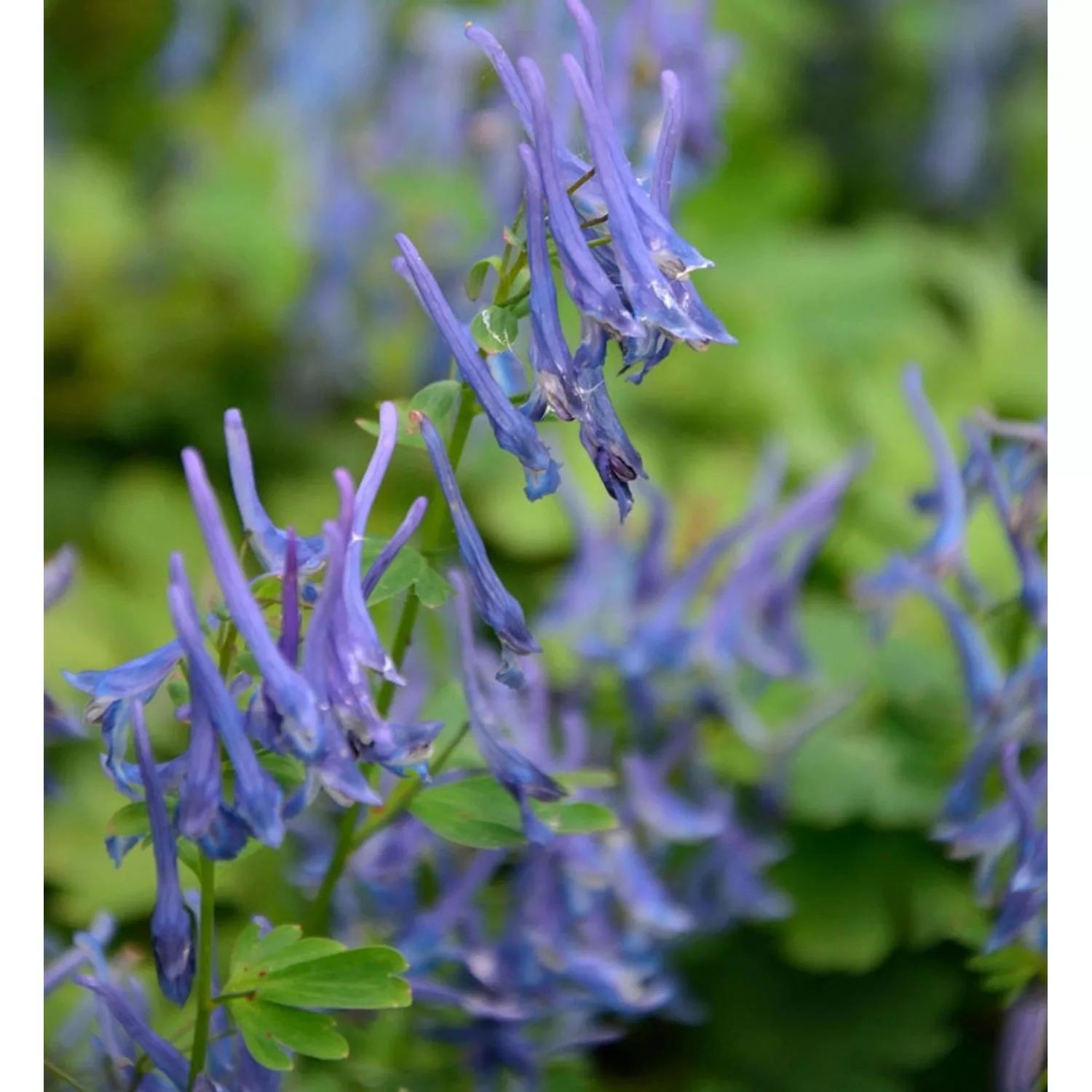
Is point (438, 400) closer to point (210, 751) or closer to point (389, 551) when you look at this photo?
point (389, 551)

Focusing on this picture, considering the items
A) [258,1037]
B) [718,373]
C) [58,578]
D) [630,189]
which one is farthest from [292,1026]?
[718,373]

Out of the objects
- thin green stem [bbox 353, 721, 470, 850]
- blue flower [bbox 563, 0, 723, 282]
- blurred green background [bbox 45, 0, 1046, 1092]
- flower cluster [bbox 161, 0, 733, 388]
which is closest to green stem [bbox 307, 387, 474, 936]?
thin green stem [bbox 353, 721, 470, 850]

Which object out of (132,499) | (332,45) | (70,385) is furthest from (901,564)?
(332,45)

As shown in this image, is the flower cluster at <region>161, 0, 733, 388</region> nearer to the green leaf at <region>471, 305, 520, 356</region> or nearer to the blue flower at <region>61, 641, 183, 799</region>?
the green leaf at <region>471, 305, 520, 356</region>

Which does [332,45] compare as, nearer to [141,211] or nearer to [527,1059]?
[141,211]

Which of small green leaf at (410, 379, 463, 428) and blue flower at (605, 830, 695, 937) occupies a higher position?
small green leaf at (410, 379, 463, 428)
